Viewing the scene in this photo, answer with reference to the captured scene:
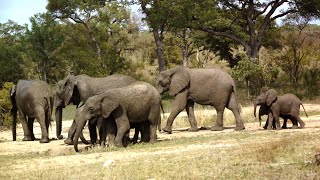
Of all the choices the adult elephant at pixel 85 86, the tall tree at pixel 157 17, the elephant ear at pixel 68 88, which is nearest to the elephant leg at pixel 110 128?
the adult elephant at pixel 85 86

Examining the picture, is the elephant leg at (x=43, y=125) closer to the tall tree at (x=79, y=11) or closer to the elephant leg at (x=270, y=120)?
the elephant leg at (x=270, y=120)

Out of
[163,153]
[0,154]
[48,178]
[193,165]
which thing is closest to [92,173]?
[48,178]

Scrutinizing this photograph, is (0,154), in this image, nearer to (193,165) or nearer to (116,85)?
(116,85)

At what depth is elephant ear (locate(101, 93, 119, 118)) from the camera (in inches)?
606

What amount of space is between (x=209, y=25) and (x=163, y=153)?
29127 mm

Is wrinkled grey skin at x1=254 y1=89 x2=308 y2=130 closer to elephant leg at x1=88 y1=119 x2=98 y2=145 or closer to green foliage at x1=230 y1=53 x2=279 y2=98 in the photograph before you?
elephant leg at x1=88 y1=119 x2=98 y2=145

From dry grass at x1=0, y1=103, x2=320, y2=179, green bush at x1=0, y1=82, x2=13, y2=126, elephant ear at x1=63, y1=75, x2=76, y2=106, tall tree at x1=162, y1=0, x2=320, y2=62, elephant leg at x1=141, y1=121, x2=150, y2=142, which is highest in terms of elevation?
tall tree at x1=162, y1=0, x2=320, y2=62

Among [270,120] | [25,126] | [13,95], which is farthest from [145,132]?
[13,95]

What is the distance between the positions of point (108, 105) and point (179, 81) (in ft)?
20.7

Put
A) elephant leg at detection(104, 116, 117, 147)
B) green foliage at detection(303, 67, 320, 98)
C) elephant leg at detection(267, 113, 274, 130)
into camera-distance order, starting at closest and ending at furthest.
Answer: elephant leg at detection(104, 116, 117, 147) < elephant leg at detection(267, 113, 274, 130) < green foliage at detection(303, 67, 320, 98)

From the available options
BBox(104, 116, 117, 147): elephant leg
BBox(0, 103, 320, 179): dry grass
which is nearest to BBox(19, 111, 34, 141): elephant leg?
BBox(0, 103, 320, 179): dry grass

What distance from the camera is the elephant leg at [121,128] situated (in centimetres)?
1554

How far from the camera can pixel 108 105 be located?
15383mm

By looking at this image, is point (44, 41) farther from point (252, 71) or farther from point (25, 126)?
point (25, 126)
